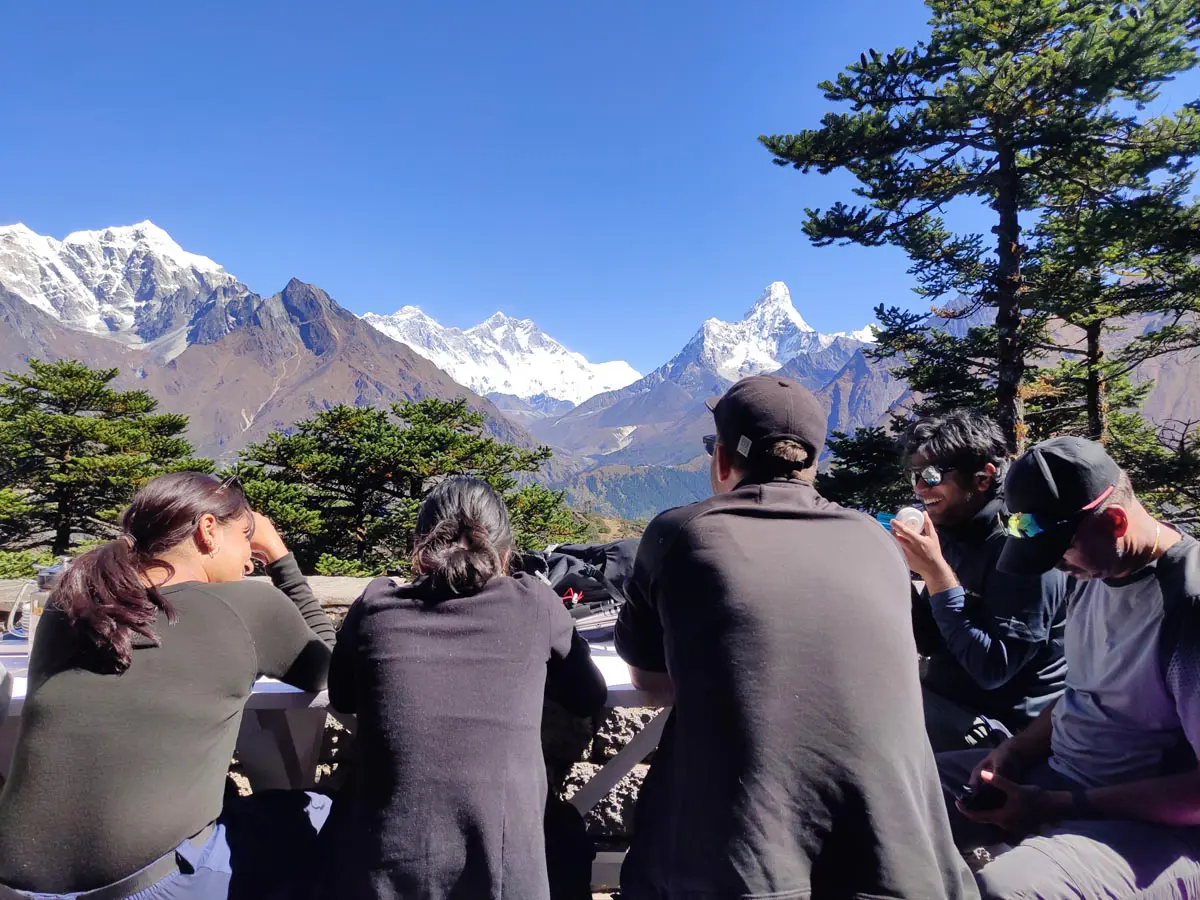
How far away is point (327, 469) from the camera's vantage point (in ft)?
55.8

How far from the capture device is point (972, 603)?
2152mm

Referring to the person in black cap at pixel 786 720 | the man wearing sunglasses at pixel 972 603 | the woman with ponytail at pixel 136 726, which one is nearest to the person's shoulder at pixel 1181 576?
the man wearing sunglasses at pixel 972 603

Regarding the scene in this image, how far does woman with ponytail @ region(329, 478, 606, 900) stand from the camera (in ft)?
4.85

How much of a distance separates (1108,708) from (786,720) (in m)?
1.11

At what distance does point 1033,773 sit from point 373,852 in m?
1.86

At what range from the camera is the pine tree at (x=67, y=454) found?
59.6 ft

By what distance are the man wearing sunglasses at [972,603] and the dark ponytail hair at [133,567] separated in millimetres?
2021

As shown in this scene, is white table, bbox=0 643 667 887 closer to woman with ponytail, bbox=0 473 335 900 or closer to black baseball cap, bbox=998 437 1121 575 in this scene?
woman with ponytail, bbox=0 473 335 900

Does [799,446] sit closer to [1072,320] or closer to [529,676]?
[529,676]

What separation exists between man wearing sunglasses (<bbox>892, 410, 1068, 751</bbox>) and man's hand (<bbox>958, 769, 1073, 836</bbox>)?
0.28 metres

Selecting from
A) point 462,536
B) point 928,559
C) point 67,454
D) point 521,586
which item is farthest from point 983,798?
point 67,454

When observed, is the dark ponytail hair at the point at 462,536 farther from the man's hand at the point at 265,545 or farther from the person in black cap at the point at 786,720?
the man's hand at the point at 265,545

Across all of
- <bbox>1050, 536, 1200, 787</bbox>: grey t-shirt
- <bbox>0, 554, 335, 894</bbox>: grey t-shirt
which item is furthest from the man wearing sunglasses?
<bbox>0, 554, 335, 894</bbox>: grey t-shirt

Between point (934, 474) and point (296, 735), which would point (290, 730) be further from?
point (934, 474)
